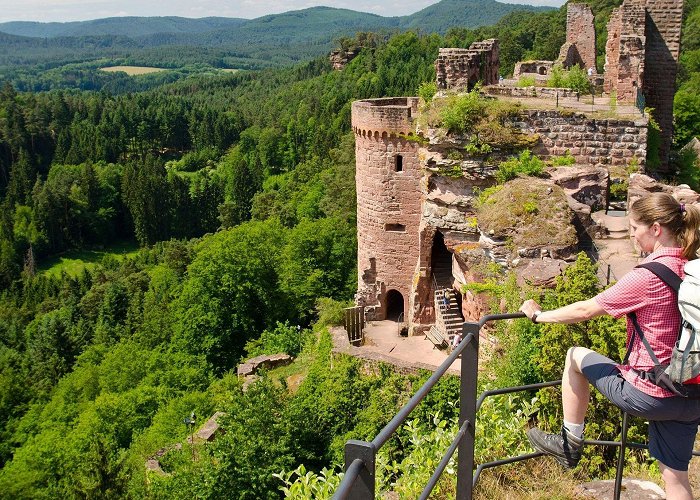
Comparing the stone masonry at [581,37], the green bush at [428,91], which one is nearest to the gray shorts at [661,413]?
the green bush at [428,91]

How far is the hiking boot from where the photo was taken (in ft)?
18.1

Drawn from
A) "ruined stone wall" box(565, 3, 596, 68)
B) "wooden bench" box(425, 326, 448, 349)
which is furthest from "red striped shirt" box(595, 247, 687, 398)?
"ruined stone wall" box(565, 3, 596, 68)

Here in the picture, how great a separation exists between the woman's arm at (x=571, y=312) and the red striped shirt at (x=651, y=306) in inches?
2.3

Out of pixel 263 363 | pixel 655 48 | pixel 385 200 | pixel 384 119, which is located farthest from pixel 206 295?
pixel 655 48

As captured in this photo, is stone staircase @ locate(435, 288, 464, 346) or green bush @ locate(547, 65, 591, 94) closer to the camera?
green bush @ locate(547, 65, 591, 94)

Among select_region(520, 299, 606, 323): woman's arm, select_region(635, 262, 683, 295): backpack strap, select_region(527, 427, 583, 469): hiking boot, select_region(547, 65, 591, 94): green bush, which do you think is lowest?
select_region(527, 427, 583, 469): hiking boot

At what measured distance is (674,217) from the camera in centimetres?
492

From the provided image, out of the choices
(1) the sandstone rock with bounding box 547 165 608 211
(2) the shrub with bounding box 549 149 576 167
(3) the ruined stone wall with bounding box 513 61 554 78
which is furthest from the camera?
(3) the ruined stone wall with bounding box 513 61 554 78

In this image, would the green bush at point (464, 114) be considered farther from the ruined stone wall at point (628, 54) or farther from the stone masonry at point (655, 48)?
the stone masonry at point (655, 48)

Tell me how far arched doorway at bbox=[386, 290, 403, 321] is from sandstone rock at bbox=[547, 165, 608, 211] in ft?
34.0

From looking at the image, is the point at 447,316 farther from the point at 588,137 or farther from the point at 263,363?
the point at 588,137

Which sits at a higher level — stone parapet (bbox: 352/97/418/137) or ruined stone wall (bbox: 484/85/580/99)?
ruined stone wall (bbox: 484/85/580/99)

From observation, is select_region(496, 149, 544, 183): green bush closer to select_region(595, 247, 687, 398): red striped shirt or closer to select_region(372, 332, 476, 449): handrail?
select_region(595, 247, 687, 398): red striped shirt

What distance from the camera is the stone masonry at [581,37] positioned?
31.1 metres
